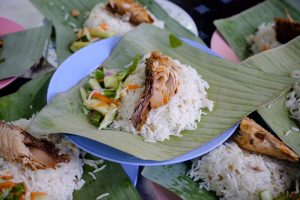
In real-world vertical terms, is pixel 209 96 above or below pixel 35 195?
above

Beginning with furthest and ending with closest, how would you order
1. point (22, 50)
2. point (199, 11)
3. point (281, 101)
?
point (199, 11), point (22, 50), point (281, 101)

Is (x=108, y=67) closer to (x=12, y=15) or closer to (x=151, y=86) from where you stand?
(x=151, y=86)

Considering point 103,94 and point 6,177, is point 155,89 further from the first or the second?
point 6,177

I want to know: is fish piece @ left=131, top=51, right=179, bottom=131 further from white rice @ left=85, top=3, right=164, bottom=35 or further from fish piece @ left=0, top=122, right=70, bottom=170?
white rice @ left=85, top=3, right=164, bottom=35

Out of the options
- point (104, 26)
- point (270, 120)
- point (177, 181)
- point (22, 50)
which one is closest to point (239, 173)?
point (177, 181)

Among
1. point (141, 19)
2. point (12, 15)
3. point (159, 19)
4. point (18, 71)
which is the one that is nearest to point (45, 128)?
point (18, 71)

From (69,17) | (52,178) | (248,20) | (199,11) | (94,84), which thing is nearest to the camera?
(52,178)

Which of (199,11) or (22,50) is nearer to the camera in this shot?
(22,50)
